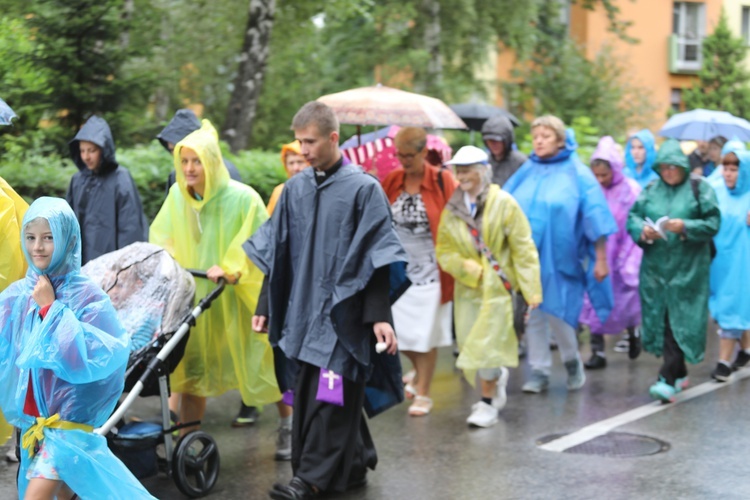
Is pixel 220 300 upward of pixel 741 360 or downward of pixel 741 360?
upward

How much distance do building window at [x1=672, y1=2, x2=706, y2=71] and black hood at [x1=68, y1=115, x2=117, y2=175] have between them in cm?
3333

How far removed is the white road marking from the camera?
777 centimetres

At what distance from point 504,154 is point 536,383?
231cm

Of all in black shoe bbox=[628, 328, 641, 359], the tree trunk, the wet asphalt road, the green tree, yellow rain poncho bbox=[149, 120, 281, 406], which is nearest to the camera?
the wet asphalt road

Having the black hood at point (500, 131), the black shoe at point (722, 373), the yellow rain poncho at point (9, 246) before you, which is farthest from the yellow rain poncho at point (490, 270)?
the yellow rain poncho at point (9, 246)

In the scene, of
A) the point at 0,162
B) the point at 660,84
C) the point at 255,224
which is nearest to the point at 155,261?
the point at 255,224

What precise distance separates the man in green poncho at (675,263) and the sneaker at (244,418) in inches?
116

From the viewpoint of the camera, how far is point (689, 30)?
130 ft

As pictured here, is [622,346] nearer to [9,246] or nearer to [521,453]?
[521,453]

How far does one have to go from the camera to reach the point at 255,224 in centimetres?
721

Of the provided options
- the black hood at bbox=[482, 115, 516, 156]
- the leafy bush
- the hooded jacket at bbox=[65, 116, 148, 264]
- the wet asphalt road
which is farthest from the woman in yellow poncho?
the leafy bush

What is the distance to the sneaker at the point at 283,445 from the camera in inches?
288

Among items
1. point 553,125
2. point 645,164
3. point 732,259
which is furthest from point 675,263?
point 645,164

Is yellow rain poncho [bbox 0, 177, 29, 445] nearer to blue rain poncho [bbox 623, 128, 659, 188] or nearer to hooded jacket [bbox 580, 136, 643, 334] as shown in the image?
hooded jacket [bbox 580, 136, 643, 334]
